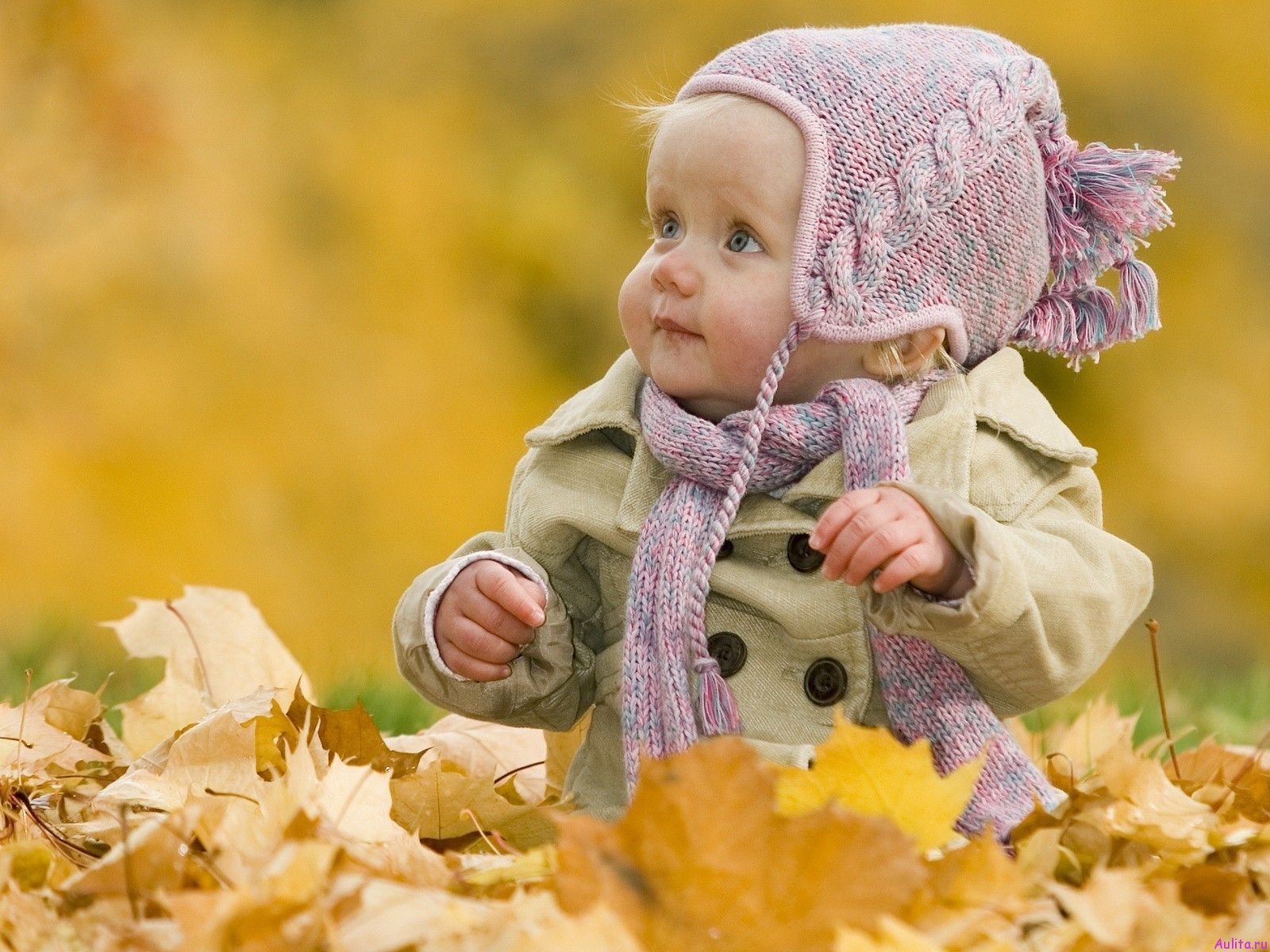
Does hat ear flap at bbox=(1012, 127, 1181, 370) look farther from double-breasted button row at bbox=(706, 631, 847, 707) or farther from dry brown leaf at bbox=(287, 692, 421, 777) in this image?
dry brown leaf at bbox=(287, 692, 421, 777)

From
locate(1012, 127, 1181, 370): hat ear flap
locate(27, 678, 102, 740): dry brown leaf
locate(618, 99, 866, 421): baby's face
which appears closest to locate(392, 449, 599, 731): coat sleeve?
locate(618, 99, 866, 421): baby's face

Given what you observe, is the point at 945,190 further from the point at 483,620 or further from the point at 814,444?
the point at 483,620

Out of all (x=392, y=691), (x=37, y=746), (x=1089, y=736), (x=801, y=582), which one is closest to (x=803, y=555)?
(x=801, y=582)

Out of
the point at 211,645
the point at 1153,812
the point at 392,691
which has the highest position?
the point at 1153,812

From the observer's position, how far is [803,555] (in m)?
1.45

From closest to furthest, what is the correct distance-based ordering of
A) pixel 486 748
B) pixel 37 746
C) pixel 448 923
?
pixel 448 923 → pixel 37 746 → pixel 486 748

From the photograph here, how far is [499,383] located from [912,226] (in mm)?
2520

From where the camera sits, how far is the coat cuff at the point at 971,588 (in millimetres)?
1233

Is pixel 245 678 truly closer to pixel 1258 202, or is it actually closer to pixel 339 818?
pixel 339 818

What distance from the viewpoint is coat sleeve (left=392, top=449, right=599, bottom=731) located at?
58.7 inches

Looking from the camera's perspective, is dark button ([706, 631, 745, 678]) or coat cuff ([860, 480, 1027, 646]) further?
dark button ([706, 631, 745, 678])

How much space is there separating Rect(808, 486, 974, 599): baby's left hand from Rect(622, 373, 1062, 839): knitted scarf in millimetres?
108

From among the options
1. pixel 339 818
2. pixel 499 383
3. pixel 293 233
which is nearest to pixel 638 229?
pixel 499 383

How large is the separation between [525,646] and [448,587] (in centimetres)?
10
